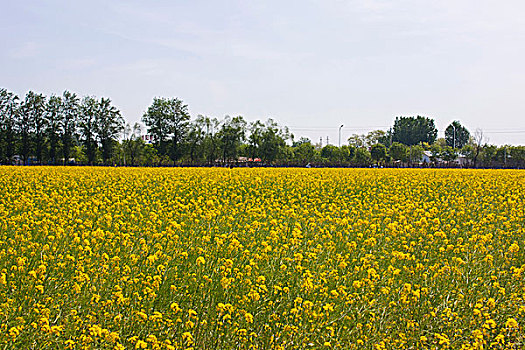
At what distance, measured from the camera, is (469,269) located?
6.59 m

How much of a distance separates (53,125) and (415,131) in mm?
123476

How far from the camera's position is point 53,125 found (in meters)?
69.1

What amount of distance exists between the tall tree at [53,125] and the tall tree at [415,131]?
120 meters

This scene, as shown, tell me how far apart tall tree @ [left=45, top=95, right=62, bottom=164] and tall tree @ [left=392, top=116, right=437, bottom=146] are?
120 meters

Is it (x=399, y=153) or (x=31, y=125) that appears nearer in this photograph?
(x=31, y=125)

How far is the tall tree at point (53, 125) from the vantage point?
6750 cm

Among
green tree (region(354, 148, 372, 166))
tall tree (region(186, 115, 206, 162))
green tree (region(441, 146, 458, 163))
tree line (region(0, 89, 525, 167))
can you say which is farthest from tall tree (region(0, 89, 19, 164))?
green tree (region(441, 146, 458, 163))

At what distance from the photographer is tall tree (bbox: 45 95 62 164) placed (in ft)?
221

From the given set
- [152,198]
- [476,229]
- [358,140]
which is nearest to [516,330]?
[476,229]

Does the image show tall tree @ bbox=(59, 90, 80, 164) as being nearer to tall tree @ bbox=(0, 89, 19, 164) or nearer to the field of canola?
tall tree @ bbox=(0, 89, 19, 164)

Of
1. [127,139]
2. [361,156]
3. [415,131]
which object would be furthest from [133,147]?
[415,131]

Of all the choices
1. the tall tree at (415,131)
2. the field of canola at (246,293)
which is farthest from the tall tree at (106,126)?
the tall tree at (415,131)

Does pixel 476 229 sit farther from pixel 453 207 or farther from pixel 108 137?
pixel 108 137

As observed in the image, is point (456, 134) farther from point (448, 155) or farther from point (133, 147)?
point (133, 147)
